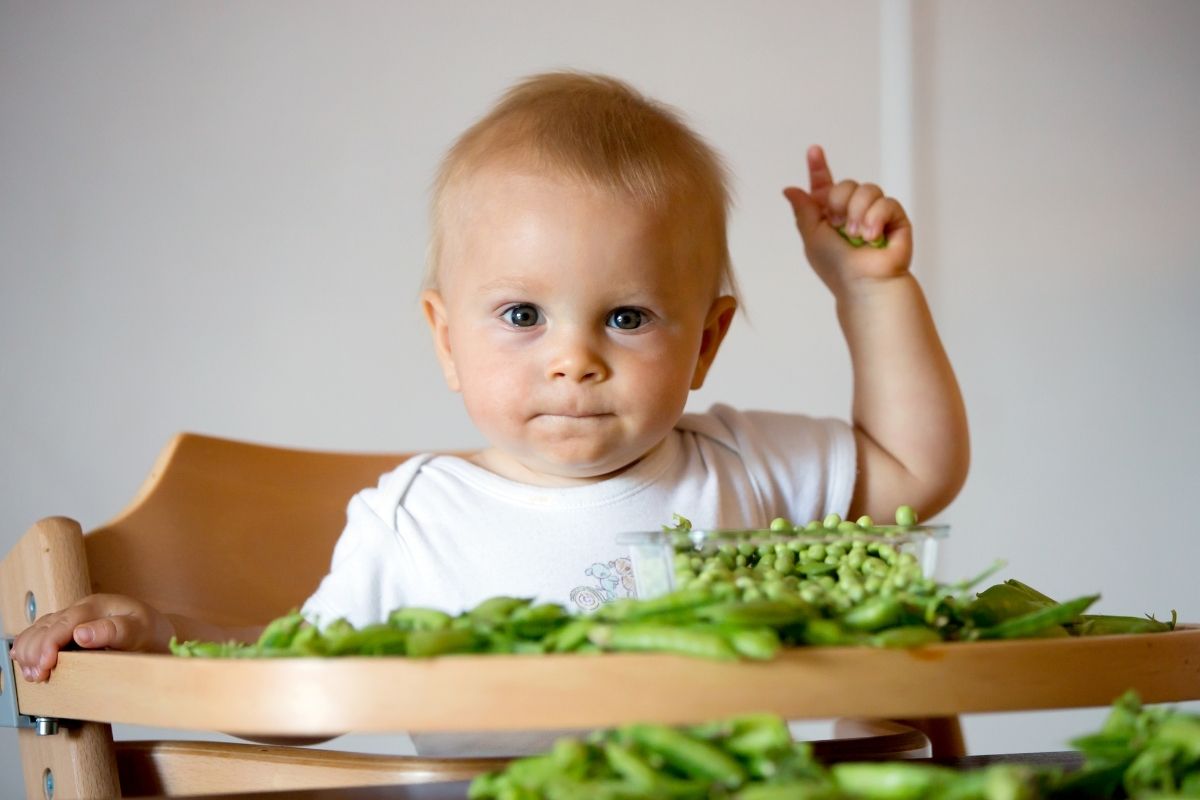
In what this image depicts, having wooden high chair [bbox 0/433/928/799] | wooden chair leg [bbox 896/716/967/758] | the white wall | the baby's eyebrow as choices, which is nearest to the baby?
the baby's eyebrow

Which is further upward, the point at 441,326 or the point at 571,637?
the point at 441,326

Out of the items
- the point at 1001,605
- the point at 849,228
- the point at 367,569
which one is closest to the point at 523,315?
the point at 367,569

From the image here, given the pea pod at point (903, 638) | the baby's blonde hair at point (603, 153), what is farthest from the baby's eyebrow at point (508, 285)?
the pea pod at point (903, 638)

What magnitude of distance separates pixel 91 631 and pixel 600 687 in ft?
1.55

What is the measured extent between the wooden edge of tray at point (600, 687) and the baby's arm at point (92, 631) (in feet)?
0.74

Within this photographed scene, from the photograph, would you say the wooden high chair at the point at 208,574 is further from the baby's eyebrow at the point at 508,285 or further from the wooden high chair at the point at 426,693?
the baby's eyebrow at the point at 508,285

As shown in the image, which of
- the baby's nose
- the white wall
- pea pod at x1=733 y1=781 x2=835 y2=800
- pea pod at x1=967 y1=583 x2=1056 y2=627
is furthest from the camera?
the white wall

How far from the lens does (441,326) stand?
4.48 ft

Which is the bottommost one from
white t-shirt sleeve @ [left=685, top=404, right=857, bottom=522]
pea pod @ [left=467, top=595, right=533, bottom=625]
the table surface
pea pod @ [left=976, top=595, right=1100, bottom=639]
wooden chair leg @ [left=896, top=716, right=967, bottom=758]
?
wooden chair leg @ [left=896, top=716, right=967, bottom=758]

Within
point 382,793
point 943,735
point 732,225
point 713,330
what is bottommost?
point 943,735

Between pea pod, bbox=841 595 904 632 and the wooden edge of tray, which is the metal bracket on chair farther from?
pea pod, bbox=841 595 904 632

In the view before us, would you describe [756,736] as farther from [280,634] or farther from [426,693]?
[280,634]

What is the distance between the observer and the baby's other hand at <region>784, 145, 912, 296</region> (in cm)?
139

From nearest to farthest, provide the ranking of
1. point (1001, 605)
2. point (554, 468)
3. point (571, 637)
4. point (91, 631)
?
1. point (571, 637)
2. point (1001, 605)
3. point (91, 631)
4. point (554, 468)
